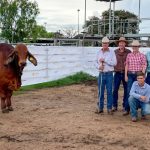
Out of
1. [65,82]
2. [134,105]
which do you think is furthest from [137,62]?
[65,82]

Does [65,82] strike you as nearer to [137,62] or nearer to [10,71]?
[10,71]

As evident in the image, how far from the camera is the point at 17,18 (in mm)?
39531

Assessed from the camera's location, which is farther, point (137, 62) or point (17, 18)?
point (17, 18)

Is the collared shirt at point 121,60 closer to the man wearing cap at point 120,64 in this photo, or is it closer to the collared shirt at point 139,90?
→ the man wearing cap at point 120,64

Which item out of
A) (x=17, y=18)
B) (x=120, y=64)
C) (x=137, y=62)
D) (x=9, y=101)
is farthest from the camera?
(x=17, y=18)

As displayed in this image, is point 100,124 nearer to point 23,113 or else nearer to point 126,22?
point 23,113

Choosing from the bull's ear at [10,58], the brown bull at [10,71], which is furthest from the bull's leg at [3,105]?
the bull's ear at [10,58]

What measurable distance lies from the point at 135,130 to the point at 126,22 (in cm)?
2516

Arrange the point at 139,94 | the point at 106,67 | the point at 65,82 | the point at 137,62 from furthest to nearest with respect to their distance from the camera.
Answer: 1. the point at 65,82
2. the point at 106,67
3. the point at 137,62
4. the point at 139,94

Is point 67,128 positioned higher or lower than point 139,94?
lower

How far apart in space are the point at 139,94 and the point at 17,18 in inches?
1221

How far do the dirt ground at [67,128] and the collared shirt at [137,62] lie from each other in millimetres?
1128

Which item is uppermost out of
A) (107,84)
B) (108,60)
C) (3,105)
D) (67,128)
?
(108,60)

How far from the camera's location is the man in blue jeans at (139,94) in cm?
955
